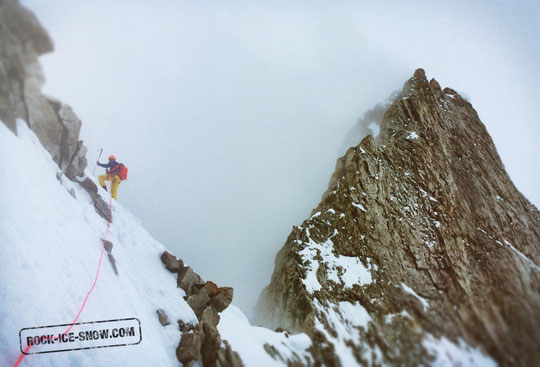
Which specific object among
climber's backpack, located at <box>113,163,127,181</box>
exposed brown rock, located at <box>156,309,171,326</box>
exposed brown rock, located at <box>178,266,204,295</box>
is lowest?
exposed brown rock, located at <box>156,309,171,326</box>

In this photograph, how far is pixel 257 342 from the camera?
715cm

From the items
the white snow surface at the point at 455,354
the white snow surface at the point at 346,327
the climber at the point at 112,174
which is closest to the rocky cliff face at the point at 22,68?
the climber at the point at 112,174

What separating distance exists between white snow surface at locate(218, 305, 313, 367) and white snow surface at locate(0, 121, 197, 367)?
4.30 feet

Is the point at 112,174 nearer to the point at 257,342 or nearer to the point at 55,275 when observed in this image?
the point at 55,275

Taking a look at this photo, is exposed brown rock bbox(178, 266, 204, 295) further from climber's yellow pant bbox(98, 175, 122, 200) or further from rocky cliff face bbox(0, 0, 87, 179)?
rocky cliff face bbox(0, 0, 87, 179)

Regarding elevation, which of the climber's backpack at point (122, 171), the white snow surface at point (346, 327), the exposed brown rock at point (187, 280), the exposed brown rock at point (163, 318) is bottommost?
the white snow surface at point (346, 327)

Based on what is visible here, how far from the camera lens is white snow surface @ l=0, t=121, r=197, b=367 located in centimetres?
425

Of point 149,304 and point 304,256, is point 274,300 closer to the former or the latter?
point 304,256

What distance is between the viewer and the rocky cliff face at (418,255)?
423cm

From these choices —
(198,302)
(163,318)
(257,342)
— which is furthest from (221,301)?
(163,318)

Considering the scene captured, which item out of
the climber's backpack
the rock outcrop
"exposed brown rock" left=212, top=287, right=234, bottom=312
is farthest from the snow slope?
the climber's backpack

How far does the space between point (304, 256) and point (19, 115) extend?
9.55 metres

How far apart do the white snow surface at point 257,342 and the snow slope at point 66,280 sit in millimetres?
28

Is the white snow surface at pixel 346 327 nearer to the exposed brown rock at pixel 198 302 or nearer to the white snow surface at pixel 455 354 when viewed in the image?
the white snow surface at pixel 455 354
